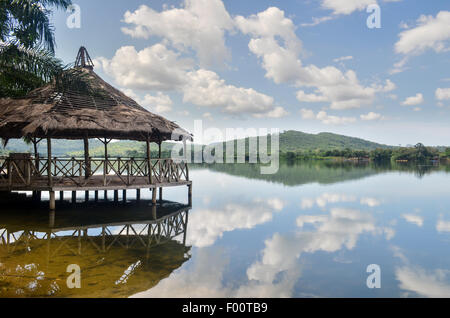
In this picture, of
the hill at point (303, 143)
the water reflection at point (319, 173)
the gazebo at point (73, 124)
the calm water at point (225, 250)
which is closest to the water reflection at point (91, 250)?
the calm water at point (225, 250)

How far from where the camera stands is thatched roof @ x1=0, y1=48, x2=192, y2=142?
11.9 metres

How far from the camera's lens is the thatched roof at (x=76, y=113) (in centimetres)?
1185

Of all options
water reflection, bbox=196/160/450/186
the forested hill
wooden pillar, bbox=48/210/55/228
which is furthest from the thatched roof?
the forested hill

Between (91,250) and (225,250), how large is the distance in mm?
3634

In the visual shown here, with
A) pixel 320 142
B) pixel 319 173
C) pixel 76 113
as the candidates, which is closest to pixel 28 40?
pixel 76 113

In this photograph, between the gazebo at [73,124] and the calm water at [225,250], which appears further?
the gazebo at [73,124]

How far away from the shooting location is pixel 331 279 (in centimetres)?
708

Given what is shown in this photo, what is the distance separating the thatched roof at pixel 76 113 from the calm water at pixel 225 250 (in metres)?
3.44

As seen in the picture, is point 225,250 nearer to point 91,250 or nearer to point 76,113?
point 91,250

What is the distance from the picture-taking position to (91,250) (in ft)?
27.0

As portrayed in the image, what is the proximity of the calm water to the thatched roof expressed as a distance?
11.3 feet

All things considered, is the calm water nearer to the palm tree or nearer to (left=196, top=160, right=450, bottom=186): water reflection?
the palm tree

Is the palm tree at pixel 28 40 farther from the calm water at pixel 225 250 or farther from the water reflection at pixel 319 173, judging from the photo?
the water reflection at pixel 319 173
